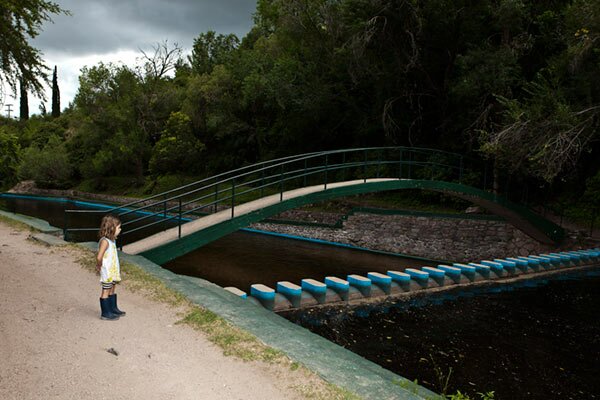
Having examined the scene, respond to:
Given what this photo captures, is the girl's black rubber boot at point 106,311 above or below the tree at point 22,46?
below

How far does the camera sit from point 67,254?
27.1 ft

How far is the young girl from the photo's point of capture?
5.04 meters

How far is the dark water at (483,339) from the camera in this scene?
5957 mm

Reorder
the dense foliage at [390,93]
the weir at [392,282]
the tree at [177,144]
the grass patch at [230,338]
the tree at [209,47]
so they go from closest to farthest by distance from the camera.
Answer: the grass patch at [230,338]
the weir at [392,282]
the dense foliage at [390,93]
the tree at [177,144]
the tree at [209,47]

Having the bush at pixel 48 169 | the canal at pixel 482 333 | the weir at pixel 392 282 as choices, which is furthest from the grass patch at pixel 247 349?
the bush at pixel 48 169

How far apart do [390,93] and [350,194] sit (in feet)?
41.2

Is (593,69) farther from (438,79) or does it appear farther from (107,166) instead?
(107,166)

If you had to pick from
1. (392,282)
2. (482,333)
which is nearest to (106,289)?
(482,333)

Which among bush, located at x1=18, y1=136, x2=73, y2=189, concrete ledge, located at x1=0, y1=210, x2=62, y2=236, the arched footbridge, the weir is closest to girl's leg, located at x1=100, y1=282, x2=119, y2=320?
the arched footbridge

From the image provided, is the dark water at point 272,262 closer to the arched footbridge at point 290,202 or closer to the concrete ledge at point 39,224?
the arched footbridge at point 290,202

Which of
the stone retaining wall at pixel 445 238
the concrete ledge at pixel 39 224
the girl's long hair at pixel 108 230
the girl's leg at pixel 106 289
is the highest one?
the girl's long hair at pixel 108 230

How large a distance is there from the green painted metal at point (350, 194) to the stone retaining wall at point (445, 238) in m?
0.63

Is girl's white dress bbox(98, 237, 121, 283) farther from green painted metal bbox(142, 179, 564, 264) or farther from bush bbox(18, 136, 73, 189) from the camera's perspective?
bush bbox(18, 136, 73, 189)

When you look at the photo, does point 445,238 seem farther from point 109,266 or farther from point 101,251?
point 101,251
